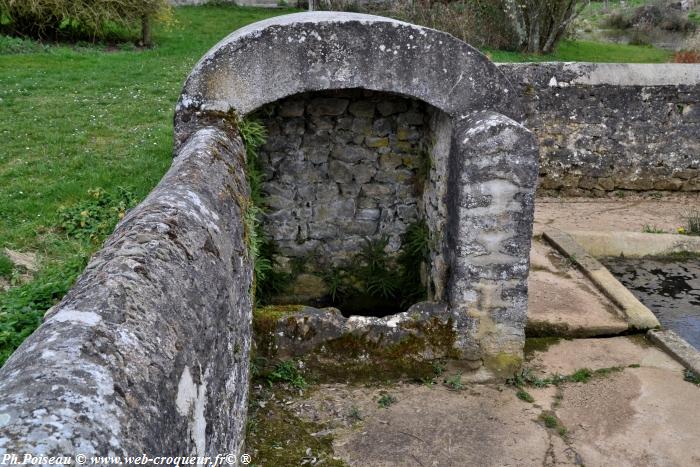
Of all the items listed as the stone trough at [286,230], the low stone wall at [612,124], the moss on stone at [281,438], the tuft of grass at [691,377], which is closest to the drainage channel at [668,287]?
the tuft of grass at [691,377]

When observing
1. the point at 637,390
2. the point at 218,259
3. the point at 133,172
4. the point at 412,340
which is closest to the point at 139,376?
the point at 218,259

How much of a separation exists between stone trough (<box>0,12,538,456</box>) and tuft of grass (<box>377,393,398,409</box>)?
327 millimetres

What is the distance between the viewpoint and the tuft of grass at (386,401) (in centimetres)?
394

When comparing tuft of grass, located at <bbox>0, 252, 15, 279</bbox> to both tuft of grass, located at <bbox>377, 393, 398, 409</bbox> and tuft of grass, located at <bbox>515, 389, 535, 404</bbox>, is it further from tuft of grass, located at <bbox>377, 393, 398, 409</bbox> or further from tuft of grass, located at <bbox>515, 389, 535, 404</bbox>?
tuft of grass, located at <bbox>515, 389, 535, 404</bbox>

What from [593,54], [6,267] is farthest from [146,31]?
[593,54]

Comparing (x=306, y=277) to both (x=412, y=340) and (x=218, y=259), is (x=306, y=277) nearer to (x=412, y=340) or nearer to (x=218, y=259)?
(x=412, y=340)

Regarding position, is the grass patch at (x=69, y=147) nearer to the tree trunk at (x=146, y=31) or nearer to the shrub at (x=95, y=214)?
the shrub at (x=95, y=214)

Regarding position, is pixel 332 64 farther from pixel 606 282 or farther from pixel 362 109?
pixel 606 282

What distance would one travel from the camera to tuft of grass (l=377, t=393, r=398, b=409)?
394 centimetres

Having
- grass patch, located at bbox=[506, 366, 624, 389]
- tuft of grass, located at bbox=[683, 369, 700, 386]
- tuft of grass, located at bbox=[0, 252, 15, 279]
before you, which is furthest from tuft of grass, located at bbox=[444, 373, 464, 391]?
tuft of grass, located at bbox=[0, 252, 15, 279]

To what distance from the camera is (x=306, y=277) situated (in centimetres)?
531

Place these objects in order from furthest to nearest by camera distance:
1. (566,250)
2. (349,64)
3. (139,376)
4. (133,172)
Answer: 1. (133,172)
2. (566,250)
3. (349,64)
4. (139,376)

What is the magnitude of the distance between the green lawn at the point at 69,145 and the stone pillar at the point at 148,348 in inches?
76.2

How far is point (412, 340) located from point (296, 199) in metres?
1.57
